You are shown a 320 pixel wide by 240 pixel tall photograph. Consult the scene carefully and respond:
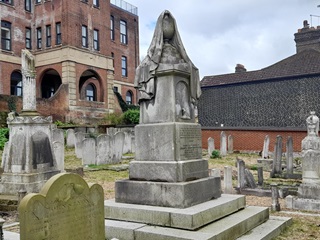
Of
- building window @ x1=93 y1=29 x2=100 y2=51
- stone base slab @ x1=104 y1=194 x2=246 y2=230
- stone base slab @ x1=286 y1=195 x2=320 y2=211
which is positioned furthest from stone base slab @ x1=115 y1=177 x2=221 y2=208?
building window @ x1=93 y1=29 x2=100 y2=51

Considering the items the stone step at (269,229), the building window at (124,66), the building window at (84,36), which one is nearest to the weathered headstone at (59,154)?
the stone step at (269,229)

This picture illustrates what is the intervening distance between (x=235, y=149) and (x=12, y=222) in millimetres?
22416

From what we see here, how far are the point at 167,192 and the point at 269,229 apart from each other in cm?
188

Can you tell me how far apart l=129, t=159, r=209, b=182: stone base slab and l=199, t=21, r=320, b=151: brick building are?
20518 millimetres

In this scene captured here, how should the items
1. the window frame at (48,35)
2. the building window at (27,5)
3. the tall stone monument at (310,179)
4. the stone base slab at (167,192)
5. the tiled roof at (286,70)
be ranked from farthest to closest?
the building window at (27,5) < the window frame at (48,35) < the tiled roof at (286,70) < the tall stone monument at (310,179) < the stone base slab at (167,192)

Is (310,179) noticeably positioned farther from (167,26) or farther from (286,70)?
(286,70)

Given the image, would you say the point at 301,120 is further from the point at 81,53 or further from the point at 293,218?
the point at 293,218

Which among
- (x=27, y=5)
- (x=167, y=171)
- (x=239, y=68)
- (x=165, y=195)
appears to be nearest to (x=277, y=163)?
(x=167, y=171)

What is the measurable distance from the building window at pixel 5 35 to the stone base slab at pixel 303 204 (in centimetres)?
2950

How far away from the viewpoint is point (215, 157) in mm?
22562

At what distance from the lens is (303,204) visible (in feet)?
28.6

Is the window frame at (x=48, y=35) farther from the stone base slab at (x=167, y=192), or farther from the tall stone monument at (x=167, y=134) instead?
the stone base slab at (x=167, y=192)

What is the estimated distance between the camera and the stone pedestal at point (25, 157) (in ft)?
32.9

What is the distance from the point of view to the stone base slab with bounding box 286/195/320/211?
28.1ft
